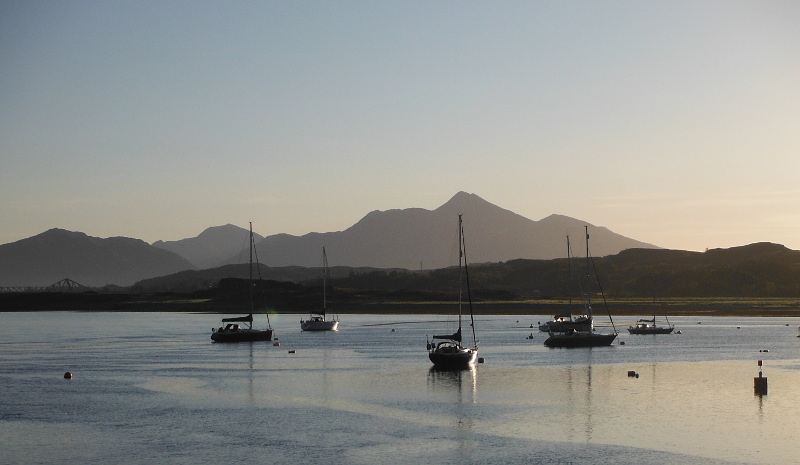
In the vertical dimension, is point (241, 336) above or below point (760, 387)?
above

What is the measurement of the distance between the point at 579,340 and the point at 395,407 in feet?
175

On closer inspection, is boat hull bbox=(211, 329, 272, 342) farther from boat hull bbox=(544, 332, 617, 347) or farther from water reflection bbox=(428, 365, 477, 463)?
water reflection bbox=(428, 365, 477, 463)

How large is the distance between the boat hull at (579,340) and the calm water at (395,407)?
2.86 meters

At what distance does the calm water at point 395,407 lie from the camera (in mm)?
39156

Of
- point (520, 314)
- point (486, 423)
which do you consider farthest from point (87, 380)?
point (520, 314)

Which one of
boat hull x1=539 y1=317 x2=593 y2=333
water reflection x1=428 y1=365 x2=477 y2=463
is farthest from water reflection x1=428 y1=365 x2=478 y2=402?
boat hull x1=539 y1=317 x2=593 y2=333

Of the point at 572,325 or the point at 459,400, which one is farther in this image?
the point at 572,325

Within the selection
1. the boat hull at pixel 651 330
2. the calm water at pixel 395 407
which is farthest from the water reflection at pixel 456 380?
the boat hull at pixel 651 330

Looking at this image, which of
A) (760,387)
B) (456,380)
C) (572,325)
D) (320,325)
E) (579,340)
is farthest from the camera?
(320,325)

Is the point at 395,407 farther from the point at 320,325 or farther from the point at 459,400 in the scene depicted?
the point at 320,325

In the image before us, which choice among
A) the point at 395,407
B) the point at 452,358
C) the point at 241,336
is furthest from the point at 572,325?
the point at 395,407

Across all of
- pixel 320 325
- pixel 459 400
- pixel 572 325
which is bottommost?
pixel 459 400

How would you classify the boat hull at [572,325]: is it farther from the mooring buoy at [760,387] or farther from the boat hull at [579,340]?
the mooring buoy at [760,387]

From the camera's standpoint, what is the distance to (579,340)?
10231 centimetres
